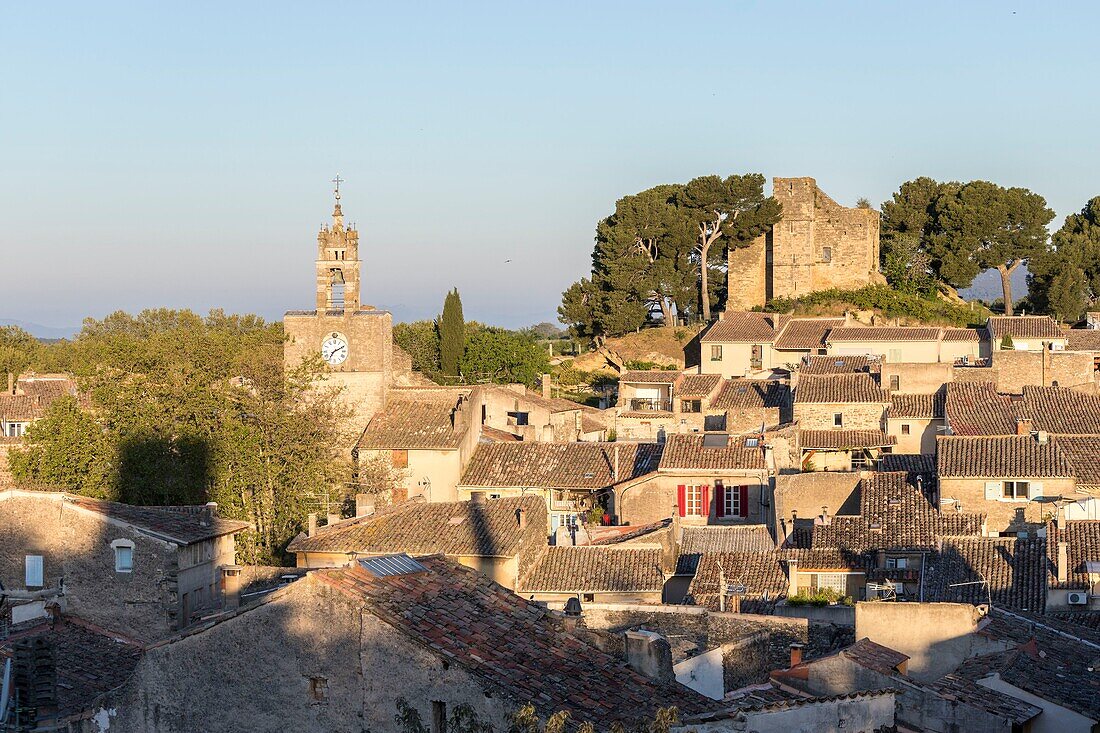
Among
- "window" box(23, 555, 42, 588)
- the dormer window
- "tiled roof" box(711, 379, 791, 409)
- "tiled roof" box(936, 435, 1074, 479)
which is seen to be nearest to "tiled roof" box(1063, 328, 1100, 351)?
"tiled roof" box(711, 379, 791, 409)

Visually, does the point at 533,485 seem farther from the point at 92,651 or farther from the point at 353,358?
the point at 92,651

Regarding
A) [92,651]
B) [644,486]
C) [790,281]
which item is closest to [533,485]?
[644,486]

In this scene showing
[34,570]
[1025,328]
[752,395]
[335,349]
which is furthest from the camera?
[1025,328]

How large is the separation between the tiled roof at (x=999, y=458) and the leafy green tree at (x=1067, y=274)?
35.7 metres

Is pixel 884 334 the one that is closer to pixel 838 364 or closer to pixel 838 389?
pixel 838 364

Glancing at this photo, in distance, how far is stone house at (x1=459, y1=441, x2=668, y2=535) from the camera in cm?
4103

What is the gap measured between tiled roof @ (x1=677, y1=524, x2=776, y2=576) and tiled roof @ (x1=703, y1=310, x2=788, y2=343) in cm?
2883

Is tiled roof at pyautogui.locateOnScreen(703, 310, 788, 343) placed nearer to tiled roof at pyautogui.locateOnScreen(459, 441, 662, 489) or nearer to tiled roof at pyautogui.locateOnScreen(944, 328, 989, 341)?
tiled roof at pyautogui.locateOnScreen(944, 328, 989, 341)

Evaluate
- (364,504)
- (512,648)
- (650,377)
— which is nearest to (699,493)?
(364,504)

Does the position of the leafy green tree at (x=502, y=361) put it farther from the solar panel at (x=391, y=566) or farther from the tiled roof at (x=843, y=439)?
the solar panel at (x=391, y=566)

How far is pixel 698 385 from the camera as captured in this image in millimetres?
54281

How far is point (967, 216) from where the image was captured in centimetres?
7162

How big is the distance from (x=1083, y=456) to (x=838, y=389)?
12019mm

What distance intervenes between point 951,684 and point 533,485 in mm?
24091
